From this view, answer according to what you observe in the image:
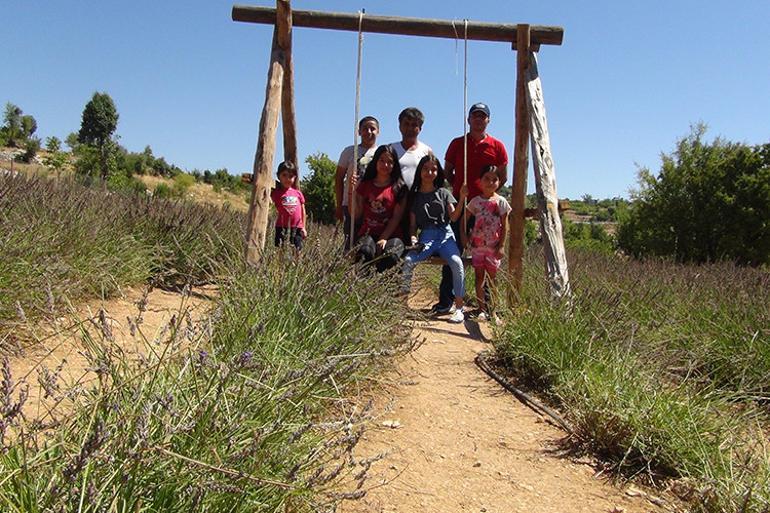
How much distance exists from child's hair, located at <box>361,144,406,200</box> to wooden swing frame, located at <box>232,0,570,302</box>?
0.91 m

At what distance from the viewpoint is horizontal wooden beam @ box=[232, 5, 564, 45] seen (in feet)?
18.8

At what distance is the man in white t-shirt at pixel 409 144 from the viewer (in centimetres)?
553

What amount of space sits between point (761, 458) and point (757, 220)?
1637cm

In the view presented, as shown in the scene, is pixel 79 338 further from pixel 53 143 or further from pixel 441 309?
pixel 53 143

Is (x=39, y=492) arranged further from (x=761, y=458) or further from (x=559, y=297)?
(x=559, y=297)

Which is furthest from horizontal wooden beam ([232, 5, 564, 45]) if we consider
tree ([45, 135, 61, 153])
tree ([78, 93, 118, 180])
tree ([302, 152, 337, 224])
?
tree ([78, 93, 118, 180])

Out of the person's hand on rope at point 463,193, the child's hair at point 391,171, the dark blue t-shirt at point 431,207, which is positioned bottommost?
the dark blue t-shirt at point 431,207

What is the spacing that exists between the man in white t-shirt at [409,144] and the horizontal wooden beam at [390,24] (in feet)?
2.93

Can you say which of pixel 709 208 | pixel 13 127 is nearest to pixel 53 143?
pixel 13 127

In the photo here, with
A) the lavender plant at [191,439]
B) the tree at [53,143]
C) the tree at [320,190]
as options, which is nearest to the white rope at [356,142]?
the lavender plant at [191,439]

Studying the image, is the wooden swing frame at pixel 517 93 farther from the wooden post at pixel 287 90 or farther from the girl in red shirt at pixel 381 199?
the girl in red shirt at pixel 381 199

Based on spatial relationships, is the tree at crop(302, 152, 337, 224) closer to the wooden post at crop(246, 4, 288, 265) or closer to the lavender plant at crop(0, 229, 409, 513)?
the wooden post at crop(246, 4, 288, 265)

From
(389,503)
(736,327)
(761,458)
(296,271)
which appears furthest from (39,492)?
(736,327)

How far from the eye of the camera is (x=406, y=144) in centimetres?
564
